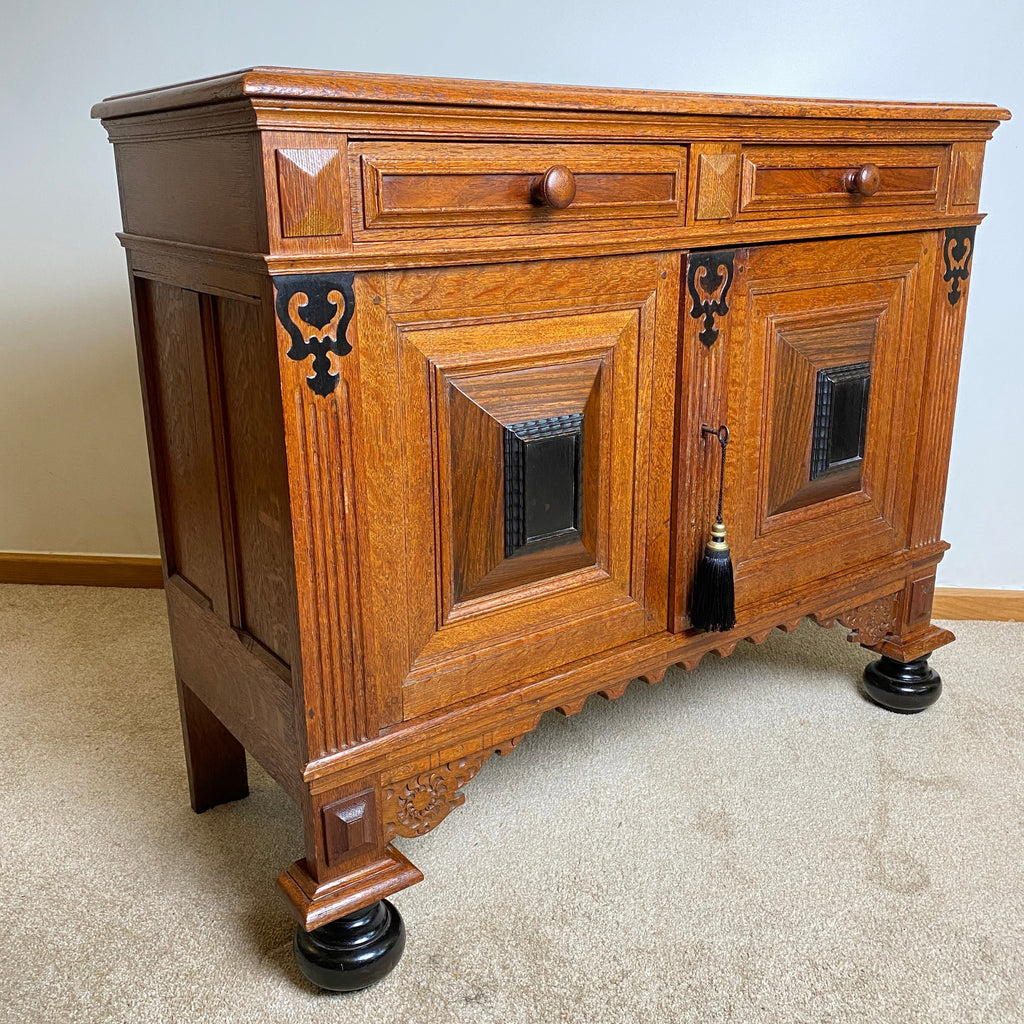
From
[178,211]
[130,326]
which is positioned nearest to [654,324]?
[178,211]

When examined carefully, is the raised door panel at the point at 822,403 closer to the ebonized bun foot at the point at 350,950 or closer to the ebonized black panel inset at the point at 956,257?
the ebonized black panel inset at the point at 956,257

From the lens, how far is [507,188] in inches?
41.0

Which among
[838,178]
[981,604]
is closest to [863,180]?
[838,178]

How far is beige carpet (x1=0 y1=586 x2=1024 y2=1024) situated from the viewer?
112 centimetres

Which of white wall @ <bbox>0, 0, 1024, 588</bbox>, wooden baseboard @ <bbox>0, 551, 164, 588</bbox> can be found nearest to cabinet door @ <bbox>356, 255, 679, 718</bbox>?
white wall @ <bbox>0, 0, 1024, 588</bbox>

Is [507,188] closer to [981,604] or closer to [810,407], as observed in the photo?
[810,407]

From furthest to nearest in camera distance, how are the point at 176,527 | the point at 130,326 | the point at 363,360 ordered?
1. the point at 130,326
2. the point at 176,527
3. the point at 363,360

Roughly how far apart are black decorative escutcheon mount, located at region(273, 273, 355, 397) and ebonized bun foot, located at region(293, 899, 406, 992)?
58 cm

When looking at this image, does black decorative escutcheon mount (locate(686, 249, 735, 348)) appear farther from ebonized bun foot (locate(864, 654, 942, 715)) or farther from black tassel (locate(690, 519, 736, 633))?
ebonized bun foot (locate(864, 654, 942, 715))

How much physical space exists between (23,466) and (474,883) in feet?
4.68

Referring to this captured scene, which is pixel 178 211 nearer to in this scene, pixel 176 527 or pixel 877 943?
pixel 176 527

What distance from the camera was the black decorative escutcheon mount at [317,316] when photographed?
94 centimetres

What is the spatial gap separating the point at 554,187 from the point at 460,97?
0.43 ft

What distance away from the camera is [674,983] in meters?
1.13
